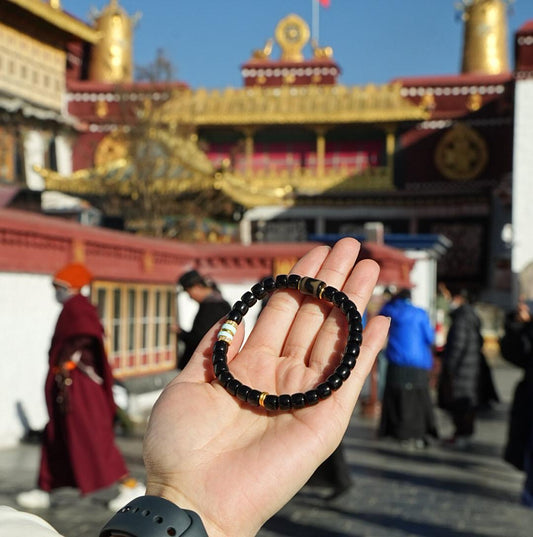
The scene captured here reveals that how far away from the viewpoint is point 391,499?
22.7ft

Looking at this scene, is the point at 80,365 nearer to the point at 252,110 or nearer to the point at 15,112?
the point at 15,112

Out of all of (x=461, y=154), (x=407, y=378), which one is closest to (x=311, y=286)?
(x=407, y=378)

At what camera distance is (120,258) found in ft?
36.6

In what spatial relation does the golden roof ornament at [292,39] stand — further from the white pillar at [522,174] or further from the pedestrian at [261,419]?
the pedestrian at [261,419]

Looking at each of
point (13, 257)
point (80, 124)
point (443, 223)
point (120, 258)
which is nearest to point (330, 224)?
point (443, 223)

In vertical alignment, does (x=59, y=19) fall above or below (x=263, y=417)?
above

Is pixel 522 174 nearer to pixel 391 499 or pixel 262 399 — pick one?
pixel 391 499

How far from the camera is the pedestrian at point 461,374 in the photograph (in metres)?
9.97

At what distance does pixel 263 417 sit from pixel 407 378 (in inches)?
316

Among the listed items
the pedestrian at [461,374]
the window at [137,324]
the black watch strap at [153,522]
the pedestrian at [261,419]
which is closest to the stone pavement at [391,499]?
the pedestrian at [461,374]

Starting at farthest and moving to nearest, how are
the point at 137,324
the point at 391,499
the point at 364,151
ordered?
Answer: the point at 364,151 → the point at 137,324 → the point at 391,499

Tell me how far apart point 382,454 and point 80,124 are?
77.9ft

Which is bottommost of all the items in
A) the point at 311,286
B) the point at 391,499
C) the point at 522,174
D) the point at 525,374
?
the point at 391,499

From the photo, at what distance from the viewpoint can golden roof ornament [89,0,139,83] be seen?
3472 centimetres
